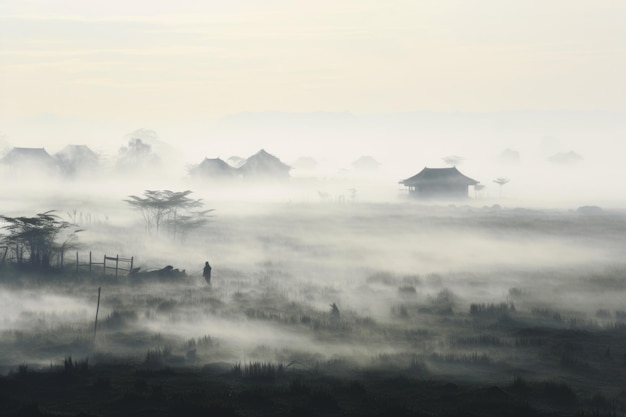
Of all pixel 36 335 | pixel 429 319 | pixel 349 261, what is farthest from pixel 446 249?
pixel 36 335

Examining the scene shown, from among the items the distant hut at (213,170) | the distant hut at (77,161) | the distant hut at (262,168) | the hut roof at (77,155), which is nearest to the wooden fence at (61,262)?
the distant hut at (213,170)

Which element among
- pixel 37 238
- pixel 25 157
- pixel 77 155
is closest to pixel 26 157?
pixel 25 157

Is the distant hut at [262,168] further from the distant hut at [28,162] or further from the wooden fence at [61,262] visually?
the wooden fence at [61,262]

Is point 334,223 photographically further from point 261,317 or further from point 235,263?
point 261,317

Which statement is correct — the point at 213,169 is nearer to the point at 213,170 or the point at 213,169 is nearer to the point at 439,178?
the point at 213,170

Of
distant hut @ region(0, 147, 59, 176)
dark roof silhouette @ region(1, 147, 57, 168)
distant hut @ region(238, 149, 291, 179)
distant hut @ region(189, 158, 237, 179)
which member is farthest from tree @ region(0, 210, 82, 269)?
dark roof silhouette @ region(1, 147, 57, 168)

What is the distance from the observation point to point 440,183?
92.8m

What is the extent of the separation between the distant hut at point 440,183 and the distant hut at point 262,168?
2473 centimetres

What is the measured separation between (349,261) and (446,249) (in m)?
8.62

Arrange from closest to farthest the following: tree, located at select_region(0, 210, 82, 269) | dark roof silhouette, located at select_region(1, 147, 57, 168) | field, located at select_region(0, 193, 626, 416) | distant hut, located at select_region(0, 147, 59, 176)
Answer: field, located at select_region(0, 193, 626, 416)
tree, located at select_region(0, 210, 82, 269)
distant hut, located at select_region(0, 147, 59, 176)
dark roof silhouette, located at select_region(1, 147, 57, 168)

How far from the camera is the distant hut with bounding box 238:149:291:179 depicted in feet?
360

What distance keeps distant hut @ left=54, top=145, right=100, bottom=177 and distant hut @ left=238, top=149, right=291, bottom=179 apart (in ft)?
93.6

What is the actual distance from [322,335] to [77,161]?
4224 inches

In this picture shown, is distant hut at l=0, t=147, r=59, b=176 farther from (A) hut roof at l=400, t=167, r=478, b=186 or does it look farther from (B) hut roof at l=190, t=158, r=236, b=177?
(A) hut roof at l=400, t=167, r=478, b=186
